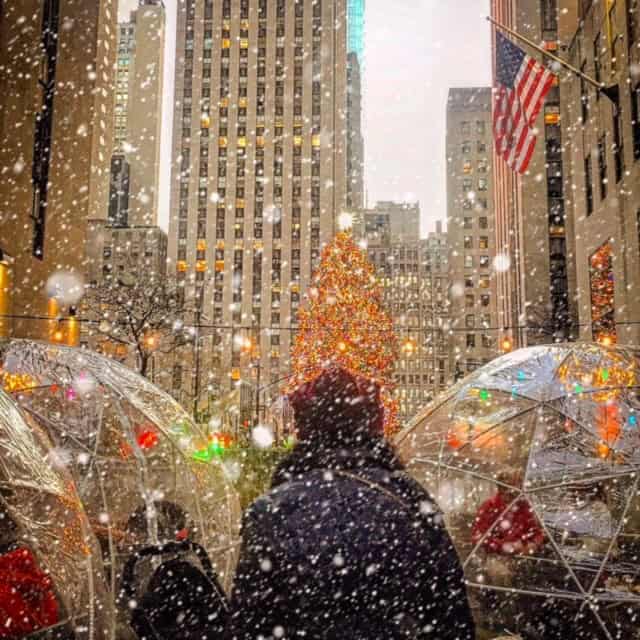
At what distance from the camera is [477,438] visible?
7711mm

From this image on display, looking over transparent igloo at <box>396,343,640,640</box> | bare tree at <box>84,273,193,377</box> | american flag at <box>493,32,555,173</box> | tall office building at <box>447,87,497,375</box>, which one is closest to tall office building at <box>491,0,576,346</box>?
bare tree at <box>84,273,193,377</box>

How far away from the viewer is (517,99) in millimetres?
13664

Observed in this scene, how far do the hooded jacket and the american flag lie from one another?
1179 cm

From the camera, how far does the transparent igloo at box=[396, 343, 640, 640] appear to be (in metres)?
6.32

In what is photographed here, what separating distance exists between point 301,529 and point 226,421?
4366 cm

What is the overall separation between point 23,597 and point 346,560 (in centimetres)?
193

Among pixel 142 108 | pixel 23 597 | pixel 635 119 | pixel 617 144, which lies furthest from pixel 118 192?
pixel 23 597

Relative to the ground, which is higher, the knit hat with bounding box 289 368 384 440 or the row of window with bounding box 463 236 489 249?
the row of window with bounding box 463 236 489 249

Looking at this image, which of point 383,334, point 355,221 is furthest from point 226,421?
point 355,221

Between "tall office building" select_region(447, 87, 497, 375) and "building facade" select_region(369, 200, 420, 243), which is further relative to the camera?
"building facade" select_region(369, 200, 420, 243)

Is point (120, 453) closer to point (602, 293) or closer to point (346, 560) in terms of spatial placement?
point (346, 560)

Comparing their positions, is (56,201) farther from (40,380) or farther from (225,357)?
(225,357)

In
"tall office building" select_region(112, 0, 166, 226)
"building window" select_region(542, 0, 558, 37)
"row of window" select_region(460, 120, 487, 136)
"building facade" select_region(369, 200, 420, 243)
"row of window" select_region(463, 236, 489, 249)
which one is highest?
"tall office building" select_region(112, 0, 166, 226)

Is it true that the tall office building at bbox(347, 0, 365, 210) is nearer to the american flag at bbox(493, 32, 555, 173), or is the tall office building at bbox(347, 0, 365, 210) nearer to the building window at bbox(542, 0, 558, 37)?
the building window at bbox(542, 0, 558, 37)
